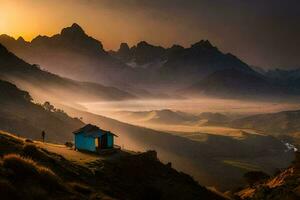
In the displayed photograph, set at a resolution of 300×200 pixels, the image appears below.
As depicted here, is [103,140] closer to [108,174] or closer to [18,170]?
Result: [108,174]

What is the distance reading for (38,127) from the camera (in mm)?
176250

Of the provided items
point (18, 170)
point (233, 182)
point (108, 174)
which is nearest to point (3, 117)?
point (233, 182)

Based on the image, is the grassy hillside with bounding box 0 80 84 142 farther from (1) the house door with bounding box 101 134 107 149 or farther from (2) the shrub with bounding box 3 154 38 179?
(2) the shrub with bounding box 3 154 38 179

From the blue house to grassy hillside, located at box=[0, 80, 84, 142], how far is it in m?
88.0

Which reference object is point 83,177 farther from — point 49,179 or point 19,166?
point 19,166

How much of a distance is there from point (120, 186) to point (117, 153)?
25.7 m

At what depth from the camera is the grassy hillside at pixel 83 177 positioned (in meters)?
26.7

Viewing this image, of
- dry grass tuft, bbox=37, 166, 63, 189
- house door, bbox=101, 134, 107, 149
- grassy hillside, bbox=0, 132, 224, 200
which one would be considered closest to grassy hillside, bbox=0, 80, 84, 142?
house door, bbox=101, 134, 107, 149

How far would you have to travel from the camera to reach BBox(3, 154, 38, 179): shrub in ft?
90.5

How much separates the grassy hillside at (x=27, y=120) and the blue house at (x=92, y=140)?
87964 mm

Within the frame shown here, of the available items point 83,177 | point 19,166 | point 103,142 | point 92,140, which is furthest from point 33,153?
point 103,142

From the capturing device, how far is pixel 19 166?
2812 cm

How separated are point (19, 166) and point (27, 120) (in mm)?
153624

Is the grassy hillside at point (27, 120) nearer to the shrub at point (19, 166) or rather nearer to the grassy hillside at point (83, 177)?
the grassy hillside at point (83, 177)
